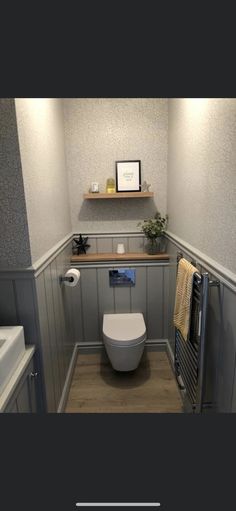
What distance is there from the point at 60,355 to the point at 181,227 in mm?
1188

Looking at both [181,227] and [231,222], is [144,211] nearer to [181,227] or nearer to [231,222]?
[181,227]

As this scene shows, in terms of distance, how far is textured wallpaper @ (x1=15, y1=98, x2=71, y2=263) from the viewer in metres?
1.22

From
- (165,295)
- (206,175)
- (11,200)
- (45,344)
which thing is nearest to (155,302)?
(165,295)

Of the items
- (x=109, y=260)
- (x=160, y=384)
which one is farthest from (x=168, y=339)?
(x=109, y=260)

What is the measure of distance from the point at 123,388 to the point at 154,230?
4.10ft

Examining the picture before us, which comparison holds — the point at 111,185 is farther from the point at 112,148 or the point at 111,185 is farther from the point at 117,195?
the point at 112,148

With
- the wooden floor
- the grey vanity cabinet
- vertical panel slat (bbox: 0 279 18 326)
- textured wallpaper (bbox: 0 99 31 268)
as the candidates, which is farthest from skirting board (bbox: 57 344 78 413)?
textured wallpaper (bbox: 0 99 31 268)

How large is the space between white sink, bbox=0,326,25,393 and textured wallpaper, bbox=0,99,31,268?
29 cm

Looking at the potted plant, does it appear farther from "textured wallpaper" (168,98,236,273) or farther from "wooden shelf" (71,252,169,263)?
"textured wallpaper" (168,98,236,273)

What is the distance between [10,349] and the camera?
1082 mm

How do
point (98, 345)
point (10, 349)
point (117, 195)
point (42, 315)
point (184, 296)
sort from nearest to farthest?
point (10, 349)
point (42, 315)
point (184, 296)
point (117, 195)
point (98, 345)

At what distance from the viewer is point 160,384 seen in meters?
2.04

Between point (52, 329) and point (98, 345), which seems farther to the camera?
point (98, 345)
